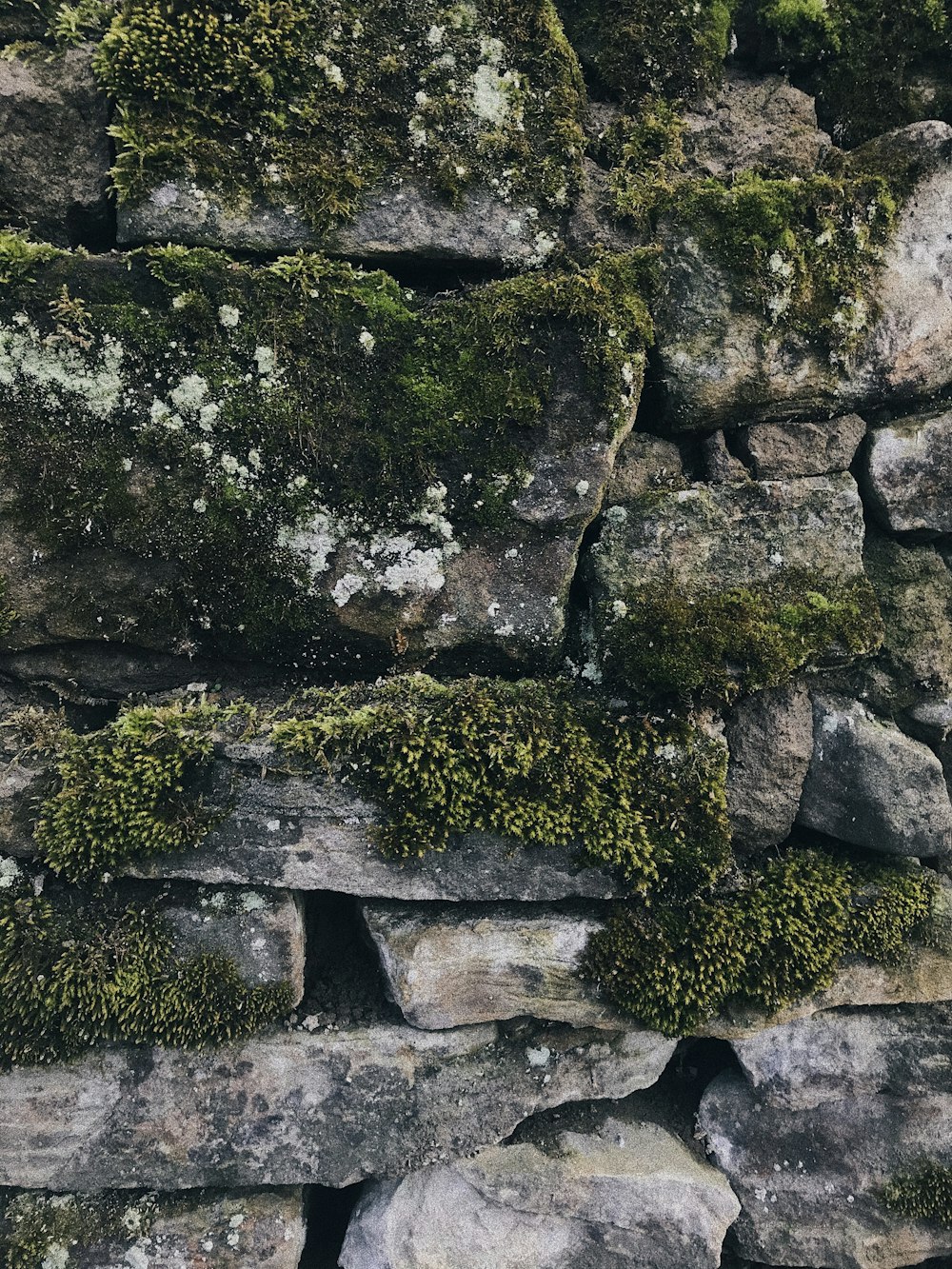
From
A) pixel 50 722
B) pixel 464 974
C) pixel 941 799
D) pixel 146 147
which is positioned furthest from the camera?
pixel 941 799

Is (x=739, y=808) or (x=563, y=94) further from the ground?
(x=563, y=94)

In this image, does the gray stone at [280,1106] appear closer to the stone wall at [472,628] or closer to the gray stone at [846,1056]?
the stone wall at [472,628]

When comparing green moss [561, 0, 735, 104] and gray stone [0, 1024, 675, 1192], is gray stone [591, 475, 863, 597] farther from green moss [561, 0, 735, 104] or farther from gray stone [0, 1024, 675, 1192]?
gray stone [0, 1024, 675, 1192]

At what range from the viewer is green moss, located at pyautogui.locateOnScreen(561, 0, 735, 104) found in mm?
4305

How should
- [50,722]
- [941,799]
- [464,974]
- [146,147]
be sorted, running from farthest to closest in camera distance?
[941,799]
[464,974]
[50,722]
[146,147]

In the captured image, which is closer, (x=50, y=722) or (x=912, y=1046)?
(x=50, y=722)

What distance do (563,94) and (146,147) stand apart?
217cm

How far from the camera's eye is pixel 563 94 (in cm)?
406

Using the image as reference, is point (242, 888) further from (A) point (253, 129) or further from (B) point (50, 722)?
(A) point (253, 129)

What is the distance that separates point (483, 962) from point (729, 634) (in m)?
2.23

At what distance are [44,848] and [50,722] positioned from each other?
63 cm

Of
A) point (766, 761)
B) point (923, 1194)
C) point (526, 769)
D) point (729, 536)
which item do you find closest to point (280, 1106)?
point (526, 769)

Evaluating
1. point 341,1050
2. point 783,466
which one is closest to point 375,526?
point 783,466

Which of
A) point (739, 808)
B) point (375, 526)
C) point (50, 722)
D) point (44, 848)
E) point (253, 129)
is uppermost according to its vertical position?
point (253, 129)
